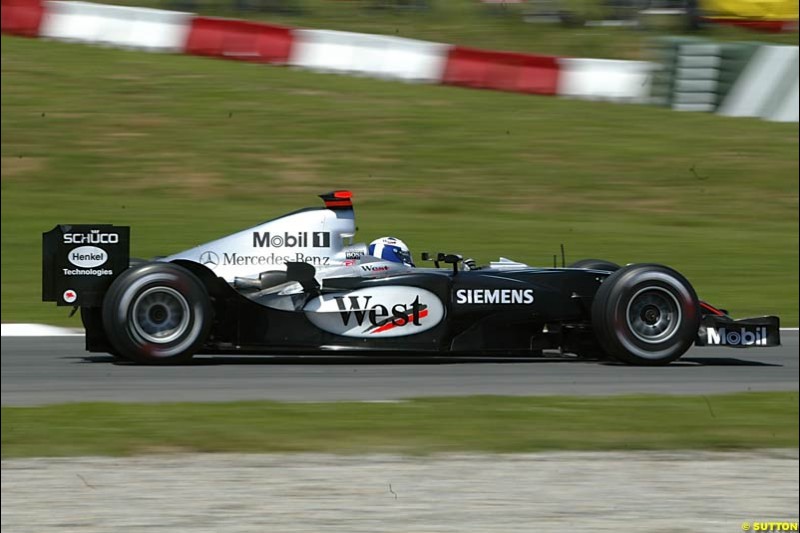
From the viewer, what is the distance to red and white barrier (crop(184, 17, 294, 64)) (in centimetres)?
384

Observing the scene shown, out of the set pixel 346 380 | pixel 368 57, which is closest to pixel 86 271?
pixel 368 57

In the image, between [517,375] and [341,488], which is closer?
[341,488]

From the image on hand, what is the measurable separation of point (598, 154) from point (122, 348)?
1.54 m

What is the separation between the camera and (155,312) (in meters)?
2.15

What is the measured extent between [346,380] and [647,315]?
458cm

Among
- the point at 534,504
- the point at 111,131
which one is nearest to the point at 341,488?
the point at 534,504

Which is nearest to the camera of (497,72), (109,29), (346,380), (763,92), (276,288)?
(276,288)

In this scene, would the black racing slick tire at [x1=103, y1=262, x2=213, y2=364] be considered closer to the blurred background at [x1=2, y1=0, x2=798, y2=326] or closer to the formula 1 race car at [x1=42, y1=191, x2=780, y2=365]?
the formula 1 race car at [x1=42, y1=191, x2=780, y2=365]

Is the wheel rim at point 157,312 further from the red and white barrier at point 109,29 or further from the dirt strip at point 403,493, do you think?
the dirt strip at point 403,493

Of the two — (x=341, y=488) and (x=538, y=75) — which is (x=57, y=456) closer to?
(x=341, y=488)

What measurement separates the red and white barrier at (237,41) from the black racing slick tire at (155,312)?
4.44 ft

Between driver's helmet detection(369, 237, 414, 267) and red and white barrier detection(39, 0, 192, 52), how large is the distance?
1.24 m

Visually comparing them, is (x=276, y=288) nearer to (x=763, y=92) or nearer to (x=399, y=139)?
(x=399, y=139)

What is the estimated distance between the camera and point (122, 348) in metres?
2.43
